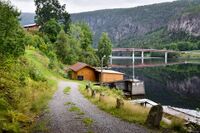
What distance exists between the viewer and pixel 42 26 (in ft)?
352

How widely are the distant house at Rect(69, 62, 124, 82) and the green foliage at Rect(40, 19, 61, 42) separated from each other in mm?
20311

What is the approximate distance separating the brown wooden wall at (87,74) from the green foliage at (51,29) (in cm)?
2241

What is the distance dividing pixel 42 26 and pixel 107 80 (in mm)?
28695

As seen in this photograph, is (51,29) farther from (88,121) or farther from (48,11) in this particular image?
(88,121)

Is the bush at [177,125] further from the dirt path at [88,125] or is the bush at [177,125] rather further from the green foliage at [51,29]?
the green foliage at [51,29]

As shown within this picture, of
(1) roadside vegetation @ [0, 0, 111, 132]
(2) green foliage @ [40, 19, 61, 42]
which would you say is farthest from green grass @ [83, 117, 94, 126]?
(2) green foliage @ [40, 19, 61, 42]

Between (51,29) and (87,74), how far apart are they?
23.7m

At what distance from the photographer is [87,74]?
291 feet

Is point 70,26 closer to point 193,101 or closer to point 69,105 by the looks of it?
point 193,101

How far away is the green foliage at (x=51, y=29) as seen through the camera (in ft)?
346

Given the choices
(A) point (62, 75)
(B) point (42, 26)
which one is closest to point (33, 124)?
(A) point (62, 75)

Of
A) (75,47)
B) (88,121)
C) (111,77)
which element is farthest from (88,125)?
(75,47)

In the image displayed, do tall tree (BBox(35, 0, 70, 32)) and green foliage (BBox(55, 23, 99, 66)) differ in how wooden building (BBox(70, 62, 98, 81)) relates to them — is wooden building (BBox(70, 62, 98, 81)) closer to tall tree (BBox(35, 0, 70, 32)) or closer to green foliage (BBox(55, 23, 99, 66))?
green foliage (BBox(55, 23, 99, 66))

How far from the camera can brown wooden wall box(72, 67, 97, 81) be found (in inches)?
3413
